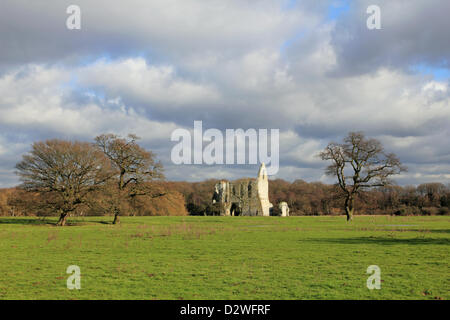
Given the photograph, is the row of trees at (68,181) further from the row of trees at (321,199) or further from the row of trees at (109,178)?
the row of trees at (321,199)

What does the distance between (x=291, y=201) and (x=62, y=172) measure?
326 feet

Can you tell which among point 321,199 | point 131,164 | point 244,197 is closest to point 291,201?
point 244,197

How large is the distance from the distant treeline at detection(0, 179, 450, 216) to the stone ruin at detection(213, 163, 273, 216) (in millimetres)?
3470

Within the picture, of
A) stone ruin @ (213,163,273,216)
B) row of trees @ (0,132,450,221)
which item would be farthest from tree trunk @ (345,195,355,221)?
stone ruin @ (213,163,273,216)

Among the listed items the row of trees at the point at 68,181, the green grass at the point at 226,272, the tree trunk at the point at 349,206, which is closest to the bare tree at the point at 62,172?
the row of trees at the point at 68,181

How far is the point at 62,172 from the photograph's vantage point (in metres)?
42.8

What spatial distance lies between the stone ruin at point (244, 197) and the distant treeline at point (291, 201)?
3470 mm

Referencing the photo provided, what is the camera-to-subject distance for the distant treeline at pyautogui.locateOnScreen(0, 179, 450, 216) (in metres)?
43.5

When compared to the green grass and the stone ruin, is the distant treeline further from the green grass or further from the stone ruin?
the green grass

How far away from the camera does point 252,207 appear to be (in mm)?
111000

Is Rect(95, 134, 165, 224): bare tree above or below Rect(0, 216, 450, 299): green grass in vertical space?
above

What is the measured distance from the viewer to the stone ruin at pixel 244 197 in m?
110
